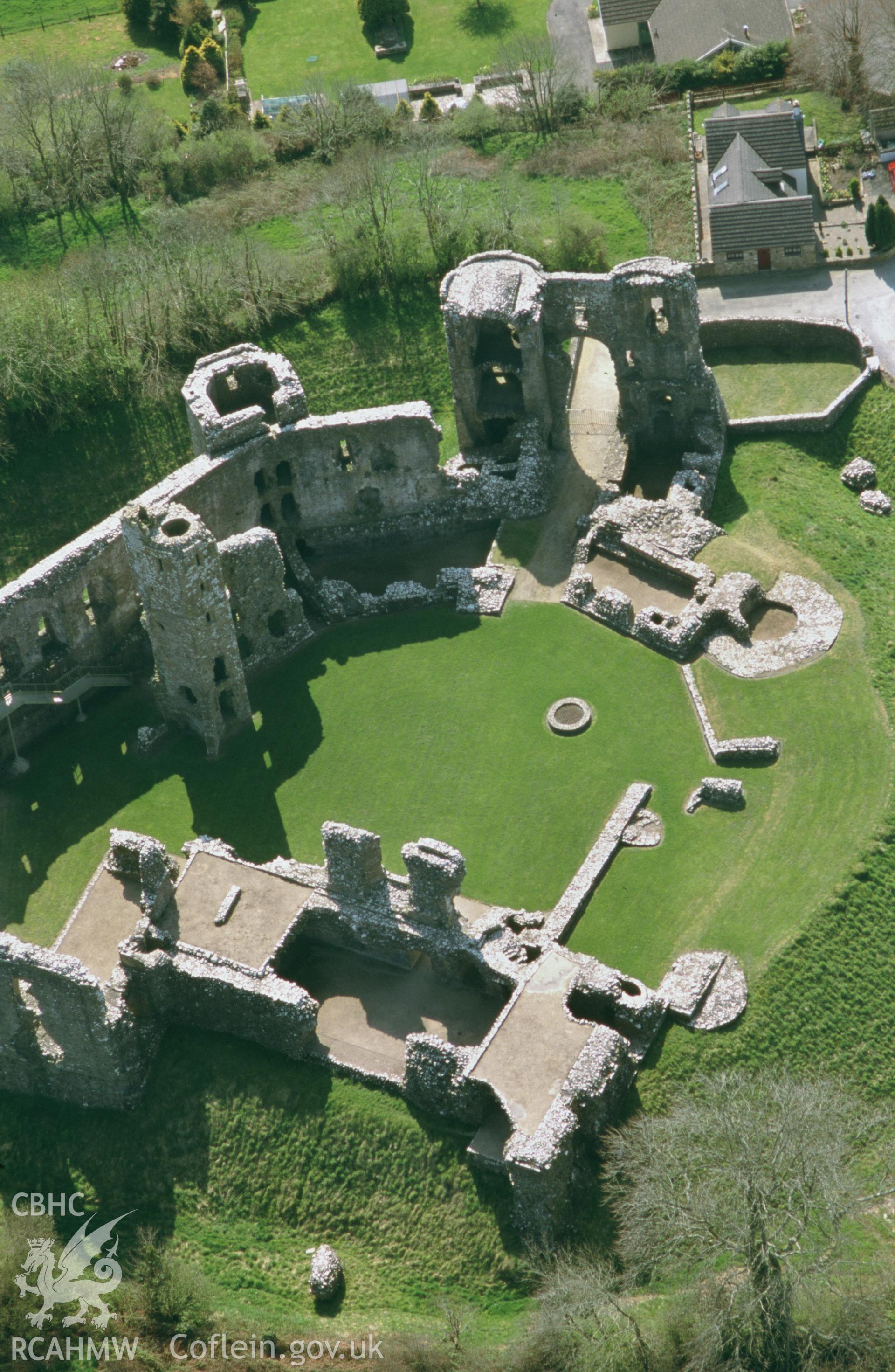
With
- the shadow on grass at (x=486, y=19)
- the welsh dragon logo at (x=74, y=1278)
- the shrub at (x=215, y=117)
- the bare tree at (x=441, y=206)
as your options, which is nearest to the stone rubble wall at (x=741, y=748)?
the welsh dragon logo at (x=74, y=1278)

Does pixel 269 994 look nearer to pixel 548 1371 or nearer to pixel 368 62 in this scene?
pixel 548 1371

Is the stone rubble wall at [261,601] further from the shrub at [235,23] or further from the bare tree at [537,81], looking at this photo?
the shrub at [235,23]

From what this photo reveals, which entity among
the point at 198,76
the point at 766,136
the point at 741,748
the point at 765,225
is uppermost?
the point at 198,76

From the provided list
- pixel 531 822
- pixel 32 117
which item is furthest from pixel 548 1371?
pixel 32 117

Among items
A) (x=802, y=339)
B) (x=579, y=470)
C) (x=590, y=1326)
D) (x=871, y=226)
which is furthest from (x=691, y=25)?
(x=590, y=1326)

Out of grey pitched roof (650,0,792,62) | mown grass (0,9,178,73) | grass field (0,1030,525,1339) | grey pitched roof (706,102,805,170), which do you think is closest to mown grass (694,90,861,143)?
grey pitched roof (706,102,805,170)

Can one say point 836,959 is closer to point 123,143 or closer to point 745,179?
point 745,179
